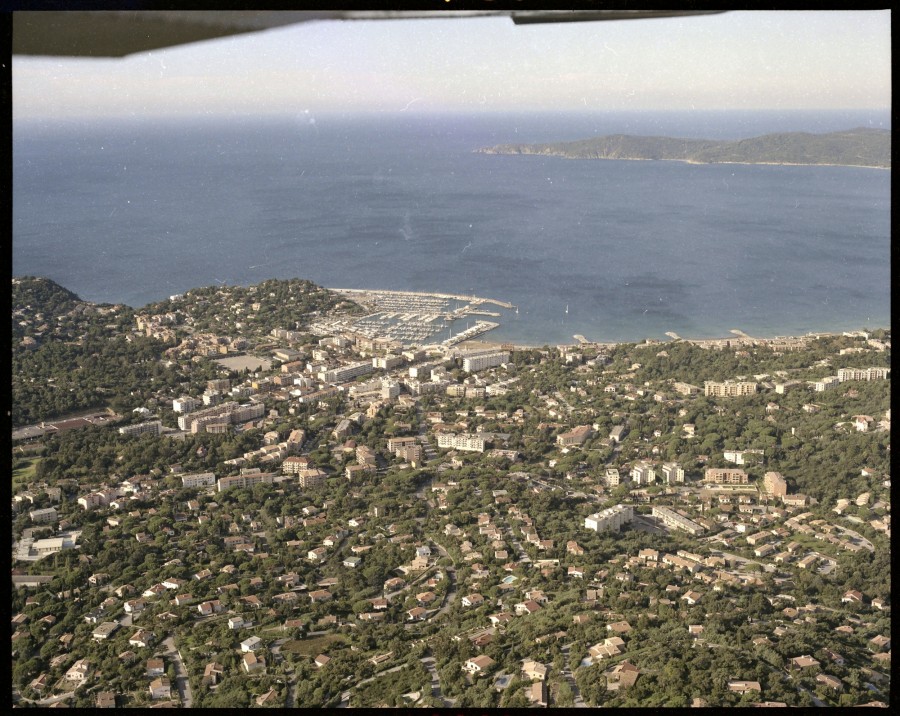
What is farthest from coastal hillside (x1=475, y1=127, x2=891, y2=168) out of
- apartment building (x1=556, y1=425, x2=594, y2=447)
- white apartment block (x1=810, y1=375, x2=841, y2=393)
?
apartment building (x1=556, y1=425, x2=594, y2=447)

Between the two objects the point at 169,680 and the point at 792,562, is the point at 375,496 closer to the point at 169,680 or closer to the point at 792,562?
the point at 169,680

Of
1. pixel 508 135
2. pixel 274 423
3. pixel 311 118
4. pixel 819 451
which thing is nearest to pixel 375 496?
pixel 274 423

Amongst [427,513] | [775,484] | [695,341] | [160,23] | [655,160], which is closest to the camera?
[160,23]

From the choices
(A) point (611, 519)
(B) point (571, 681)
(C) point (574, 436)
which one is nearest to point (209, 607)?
(B) point (571, 681)

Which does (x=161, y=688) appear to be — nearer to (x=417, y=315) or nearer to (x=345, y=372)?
(x=345, y=372)

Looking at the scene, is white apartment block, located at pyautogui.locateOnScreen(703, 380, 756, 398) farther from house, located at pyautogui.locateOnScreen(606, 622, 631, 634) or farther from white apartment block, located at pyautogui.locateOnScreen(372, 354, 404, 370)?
house, located at pyautogui.locateOnScreen(606, 622, 631, 634)
